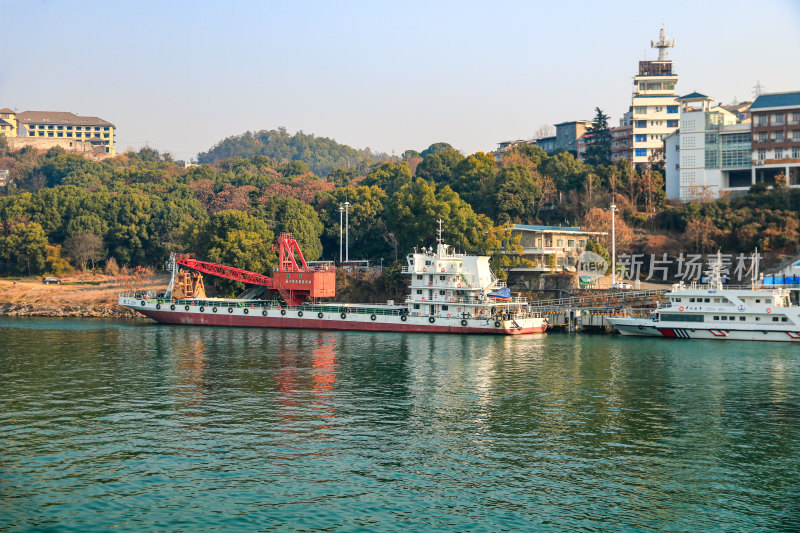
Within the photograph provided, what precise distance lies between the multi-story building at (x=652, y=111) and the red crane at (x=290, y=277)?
2140 inches

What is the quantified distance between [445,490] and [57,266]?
3562 inches

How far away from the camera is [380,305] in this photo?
248 ft

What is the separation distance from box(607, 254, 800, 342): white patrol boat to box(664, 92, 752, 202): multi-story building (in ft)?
98.3

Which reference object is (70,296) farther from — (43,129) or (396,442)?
(43,129)

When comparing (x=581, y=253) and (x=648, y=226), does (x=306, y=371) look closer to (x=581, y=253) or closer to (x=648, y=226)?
(x=581, y=253)

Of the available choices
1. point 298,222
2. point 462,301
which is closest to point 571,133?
point 298,222

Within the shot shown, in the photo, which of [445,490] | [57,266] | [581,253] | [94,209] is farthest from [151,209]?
[445,490]

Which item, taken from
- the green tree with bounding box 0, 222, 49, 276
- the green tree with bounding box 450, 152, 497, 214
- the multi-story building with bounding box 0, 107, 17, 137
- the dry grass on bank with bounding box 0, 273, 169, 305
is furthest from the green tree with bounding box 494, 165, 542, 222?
the multi-story building with bounding box 0, 107, 17, 137

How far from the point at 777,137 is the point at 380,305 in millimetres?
52620

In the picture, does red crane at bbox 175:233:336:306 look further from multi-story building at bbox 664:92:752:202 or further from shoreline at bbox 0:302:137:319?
multi-story building at bbox 664:92:752:202

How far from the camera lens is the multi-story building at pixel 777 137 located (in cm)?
8706

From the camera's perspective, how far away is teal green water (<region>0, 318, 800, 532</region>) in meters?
22.4

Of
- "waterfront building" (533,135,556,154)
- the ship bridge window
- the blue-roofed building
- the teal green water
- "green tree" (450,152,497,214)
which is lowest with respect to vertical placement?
the teal green water

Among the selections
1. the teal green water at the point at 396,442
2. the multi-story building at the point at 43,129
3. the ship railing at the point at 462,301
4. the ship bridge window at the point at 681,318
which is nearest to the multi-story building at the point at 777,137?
the ship bridge window at the point at 681,318
